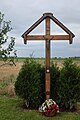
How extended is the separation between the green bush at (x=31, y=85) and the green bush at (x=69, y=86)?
66 cm

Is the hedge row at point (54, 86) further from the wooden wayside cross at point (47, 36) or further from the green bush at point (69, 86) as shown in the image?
the wooden wayside cross at point (47, 36)

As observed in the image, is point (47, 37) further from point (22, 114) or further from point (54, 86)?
point (22, 114)

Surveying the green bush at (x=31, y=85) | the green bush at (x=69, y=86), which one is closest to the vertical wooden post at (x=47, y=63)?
the green bush at (x=31, y=85)

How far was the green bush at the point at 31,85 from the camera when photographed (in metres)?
11.2

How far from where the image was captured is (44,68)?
38.9ft

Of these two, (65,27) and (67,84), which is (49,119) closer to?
(67,84)

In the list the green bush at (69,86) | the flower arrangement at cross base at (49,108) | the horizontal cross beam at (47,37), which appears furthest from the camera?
the horizontal cross beam at (47,37)

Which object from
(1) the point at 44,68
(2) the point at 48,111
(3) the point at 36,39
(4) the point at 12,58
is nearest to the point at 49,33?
(3) the point at 36,39

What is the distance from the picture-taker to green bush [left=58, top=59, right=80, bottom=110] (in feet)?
36.6

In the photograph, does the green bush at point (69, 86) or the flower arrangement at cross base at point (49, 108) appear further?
the green bush at point (69, 86)

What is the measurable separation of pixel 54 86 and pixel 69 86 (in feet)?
2.15

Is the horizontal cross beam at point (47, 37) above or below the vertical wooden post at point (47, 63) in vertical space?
above

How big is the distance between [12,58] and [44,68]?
302 centimetres

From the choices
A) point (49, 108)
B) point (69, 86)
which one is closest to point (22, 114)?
point (49, 108)
